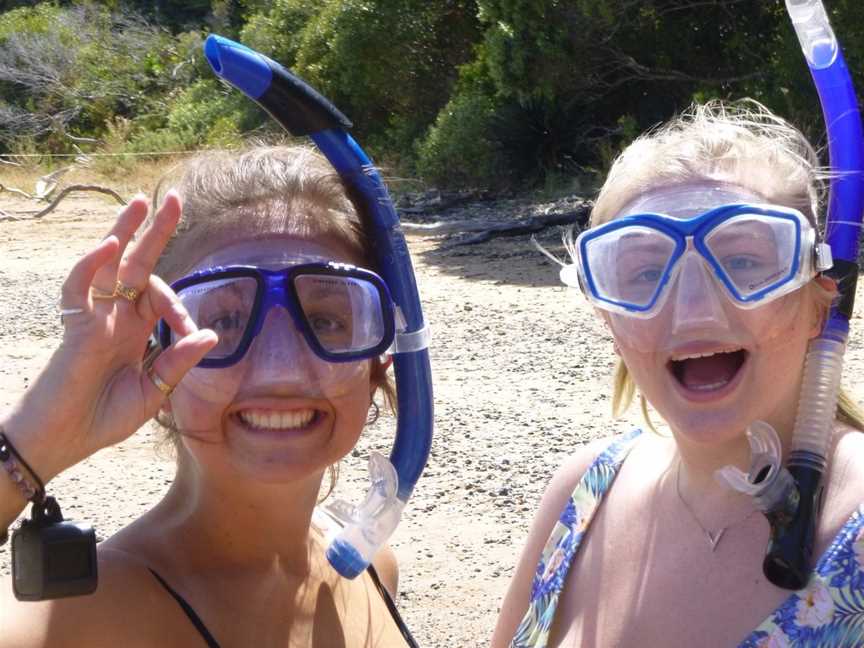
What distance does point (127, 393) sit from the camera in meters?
1.63

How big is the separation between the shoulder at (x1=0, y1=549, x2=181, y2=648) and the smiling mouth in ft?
0.95

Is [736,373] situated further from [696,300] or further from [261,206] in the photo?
[261,206]

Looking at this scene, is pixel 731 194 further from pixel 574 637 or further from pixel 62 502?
pixel 62 502

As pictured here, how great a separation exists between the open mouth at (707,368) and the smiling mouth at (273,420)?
612mm

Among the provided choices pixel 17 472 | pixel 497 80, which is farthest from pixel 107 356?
pixel 497 80

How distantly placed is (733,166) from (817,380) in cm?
37

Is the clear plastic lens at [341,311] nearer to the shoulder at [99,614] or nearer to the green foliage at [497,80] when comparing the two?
the shoulder at [99,614]

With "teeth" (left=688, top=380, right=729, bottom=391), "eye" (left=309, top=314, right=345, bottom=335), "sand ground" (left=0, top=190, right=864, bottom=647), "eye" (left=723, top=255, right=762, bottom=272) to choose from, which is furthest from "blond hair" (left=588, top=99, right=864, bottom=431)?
"sand ground" (left=0, top=190, right=864, bottom=647)

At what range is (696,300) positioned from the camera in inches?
71.7

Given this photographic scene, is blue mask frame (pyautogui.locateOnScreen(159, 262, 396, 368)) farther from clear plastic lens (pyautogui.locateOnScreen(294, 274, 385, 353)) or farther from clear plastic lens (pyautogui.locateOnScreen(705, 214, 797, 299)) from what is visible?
clear plastic lens (pyautogui.locateOnScreen(705, 214, 797, 299))

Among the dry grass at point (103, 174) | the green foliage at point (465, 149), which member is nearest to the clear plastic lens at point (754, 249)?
the green foliage at point (465, 149)

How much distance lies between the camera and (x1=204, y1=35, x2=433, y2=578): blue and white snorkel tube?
82.4 inches

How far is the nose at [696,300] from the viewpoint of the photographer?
182 cm

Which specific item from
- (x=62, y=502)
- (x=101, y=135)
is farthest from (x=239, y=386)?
(x=101, y=135)
